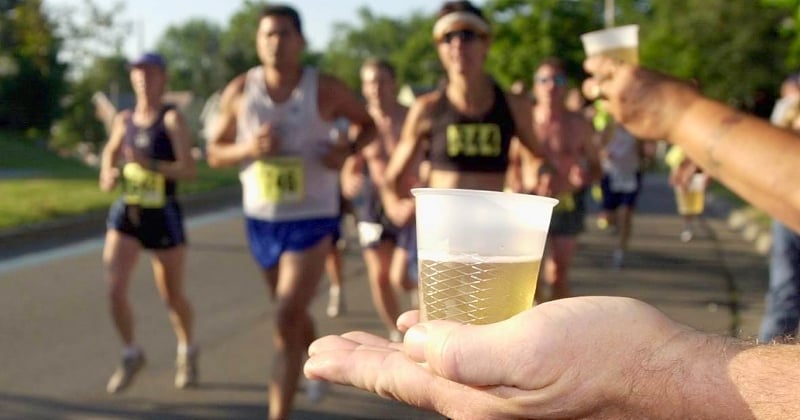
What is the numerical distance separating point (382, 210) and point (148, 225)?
5.75 feet

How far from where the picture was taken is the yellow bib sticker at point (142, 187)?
19.4ft

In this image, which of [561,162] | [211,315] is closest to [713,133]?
[561,162]

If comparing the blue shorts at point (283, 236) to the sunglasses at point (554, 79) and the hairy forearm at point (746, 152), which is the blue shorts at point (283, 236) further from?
the sunglasses at point (554, 79)

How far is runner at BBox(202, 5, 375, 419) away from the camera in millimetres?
4738

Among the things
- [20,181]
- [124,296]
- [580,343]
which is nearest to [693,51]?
[20,181]

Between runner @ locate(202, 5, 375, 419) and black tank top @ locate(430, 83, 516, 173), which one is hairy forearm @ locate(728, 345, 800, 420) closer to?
runner @ locate(202, 5, 375, 419)

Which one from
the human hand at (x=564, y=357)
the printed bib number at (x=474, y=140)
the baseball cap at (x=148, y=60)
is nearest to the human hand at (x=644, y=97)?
the human hand at (x=564, y=357)

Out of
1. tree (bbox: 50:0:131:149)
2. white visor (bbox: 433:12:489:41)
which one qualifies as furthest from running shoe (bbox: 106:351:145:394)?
tree (bbox: 50:0:131:149)

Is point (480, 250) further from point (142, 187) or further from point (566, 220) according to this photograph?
point (566, 220)

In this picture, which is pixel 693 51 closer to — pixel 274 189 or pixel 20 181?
pixel 20 181

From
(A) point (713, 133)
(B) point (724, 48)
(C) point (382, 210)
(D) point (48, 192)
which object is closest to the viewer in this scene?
(A) point (713, 133)

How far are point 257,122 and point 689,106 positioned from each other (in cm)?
286

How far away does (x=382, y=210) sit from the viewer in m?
6.85

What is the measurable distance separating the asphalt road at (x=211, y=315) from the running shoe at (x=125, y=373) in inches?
3.4
